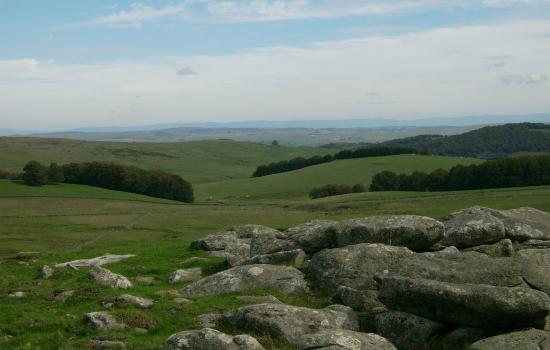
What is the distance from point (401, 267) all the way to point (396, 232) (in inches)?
198

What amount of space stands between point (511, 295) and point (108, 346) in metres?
12.2

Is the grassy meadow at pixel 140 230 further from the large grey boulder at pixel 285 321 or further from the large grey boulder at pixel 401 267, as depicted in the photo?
the large grey boulder at pixel 401 267

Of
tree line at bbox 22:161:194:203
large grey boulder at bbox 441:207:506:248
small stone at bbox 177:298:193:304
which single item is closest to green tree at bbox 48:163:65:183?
tree line at bbox 22:161:194:203

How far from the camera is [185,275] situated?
1065 inches

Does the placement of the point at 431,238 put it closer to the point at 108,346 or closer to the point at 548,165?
the point at 108,346

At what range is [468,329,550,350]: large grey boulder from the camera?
47.9 ft

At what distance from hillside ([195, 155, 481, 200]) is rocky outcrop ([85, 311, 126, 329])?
12949 cm

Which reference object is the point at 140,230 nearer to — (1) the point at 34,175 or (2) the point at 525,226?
(2) the point at 525,226

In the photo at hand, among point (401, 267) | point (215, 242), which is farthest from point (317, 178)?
point (401, 267)

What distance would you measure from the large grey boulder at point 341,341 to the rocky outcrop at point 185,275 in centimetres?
1182

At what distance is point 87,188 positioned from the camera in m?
130

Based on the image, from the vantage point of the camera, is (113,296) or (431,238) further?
(431,238)

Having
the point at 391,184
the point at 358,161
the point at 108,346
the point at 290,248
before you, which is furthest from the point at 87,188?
the point at 108,346

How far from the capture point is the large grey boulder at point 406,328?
17109 millimetres
